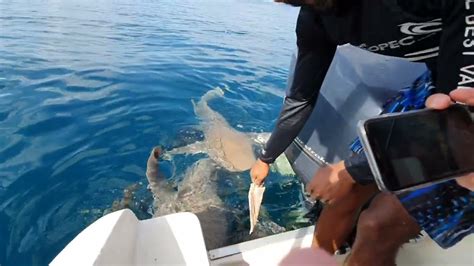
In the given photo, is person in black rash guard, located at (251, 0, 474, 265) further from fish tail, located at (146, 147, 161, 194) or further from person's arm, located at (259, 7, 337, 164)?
fish tail, located at (146, 147, 161, 194)

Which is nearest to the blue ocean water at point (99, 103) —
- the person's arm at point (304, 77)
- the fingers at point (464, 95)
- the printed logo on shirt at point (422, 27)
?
the person's arm at point (304, 77)

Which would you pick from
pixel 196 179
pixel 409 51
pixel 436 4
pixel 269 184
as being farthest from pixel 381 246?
pixel 196 179

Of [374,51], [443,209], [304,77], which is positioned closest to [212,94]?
[304,77]

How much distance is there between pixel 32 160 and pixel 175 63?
137 inches

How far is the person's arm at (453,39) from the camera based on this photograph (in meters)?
1.00

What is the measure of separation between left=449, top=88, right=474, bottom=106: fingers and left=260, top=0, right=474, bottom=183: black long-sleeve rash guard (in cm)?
7

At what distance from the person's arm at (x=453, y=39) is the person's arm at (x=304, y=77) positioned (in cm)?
46

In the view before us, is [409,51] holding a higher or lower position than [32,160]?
higher

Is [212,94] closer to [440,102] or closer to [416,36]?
[416,36]

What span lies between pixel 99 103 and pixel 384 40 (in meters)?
3.58

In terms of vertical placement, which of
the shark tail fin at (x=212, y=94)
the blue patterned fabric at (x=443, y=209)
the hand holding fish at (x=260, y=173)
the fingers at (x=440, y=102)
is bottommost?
the shark tail fin at (x=212, y=94)

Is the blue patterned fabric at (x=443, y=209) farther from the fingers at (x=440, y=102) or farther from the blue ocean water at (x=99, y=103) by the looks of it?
the blue ocean water at (x=99, y=103)

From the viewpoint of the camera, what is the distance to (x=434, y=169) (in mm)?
1009

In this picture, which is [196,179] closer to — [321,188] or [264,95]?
[321,188]
